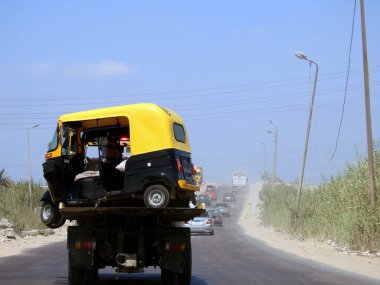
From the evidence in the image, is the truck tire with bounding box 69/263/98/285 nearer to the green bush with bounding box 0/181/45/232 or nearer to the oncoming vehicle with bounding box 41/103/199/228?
the oncoming vehicle with bounding box 41/103/199/228

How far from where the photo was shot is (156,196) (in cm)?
1384

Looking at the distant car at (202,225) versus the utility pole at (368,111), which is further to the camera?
the distant car at (202,225)

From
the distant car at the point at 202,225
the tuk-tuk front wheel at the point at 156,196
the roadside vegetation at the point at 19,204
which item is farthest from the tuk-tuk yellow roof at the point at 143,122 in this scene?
the distant car at the point at 202,225

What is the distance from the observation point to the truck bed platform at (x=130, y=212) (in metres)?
13.2

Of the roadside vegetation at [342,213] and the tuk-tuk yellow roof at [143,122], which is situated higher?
the tuk-tuk yellow roof at [143,122]

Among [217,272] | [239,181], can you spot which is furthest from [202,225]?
[239,181]

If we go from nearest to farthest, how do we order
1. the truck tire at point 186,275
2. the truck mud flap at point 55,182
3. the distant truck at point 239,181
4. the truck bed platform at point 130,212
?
the truck bed platform at point 130,212
the truck mud flap at point 55,182
the truck tire at point 186,275
the distant truck at point 239,181

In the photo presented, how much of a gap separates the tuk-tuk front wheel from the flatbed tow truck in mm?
221

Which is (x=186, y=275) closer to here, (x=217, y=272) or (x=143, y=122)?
(x=143, y=122)

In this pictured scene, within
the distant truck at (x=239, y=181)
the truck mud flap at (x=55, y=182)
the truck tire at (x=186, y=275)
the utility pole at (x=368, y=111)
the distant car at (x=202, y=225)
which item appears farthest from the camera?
the distant truck at (x=239, y=181)

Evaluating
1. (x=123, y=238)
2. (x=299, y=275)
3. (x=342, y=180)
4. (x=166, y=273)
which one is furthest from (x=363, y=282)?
(x=342, y=180)

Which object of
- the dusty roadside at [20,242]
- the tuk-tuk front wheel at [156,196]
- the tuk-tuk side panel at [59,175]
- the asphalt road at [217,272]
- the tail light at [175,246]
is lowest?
the dusty roadside at [20,242]

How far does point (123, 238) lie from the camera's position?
13.7 metres

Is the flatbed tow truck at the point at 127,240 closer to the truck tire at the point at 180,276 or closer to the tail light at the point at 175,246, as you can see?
the tail light at the point at 175,246
